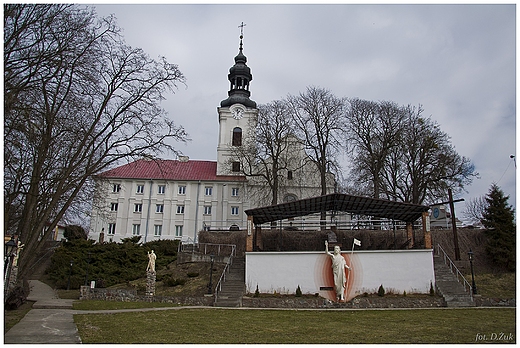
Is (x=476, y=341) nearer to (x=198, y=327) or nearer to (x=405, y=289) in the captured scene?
(x=198, y=327)

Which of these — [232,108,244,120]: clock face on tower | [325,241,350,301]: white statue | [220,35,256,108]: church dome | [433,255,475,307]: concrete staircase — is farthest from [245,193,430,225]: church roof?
[220,35,256,108]: church dome

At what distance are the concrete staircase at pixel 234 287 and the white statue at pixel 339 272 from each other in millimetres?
4920

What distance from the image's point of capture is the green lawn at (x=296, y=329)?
9398mm

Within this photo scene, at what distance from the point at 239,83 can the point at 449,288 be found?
36.3m

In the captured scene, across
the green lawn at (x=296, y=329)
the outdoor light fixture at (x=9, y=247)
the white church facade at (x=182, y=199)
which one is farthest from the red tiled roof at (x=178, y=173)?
the green lawn at (x=296, y=329)

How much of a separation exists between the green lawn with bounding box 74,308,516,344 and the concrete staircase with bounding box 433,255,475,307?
4448 millimetres

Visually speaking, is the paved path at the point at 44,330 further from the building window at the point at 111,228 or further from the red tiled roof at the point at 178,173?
the red tiled roof at the point at 178,173

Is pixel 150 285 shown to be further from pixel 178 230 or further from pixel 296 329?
pixel 178 230

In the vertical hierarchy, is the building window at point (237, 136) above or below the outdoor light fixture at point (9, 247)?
above

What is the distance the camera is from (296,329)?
11.4 metres

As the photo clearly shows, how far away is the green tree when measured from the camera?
24.6 metres

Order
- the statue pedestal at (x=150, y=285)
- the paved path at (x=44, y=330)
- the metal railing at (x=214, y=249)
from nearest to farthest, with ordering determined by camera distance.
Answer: the paved path at (x=44, y=330)
the statue pedestal at (x=150, y=285)
the metal railing at (x=214, y=249)

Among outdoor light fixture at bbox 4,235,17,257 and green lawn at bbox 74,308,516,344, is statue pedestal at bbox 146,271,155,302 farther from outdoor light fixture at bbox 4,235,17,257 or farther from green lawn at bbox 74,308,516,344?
outdoor light fixture at bbox 4,235,17,257

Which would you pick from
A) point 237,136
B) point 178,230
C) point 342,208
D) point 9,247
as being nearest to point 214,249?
point 342,208
